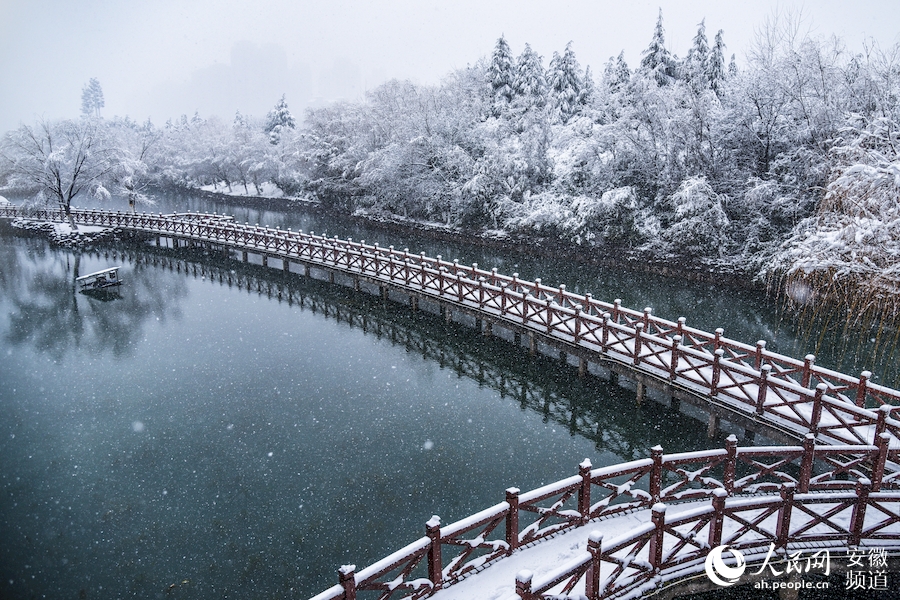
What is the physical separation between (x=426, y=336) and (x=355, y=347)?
2.81 meters

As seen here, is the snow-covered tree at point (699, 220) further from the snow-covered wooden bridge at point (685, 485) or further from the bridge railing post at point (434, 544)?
the bridge railing post at point (434, 544)

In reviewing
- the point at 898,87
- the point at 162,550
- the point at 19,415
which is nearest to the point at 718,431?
the point at 162,550

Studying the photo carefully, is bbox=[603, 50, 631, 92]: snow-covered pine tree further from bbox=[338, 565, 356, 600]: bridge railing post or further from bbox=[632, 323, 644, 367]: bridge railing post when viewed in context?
bbox=[338, 565, 356, 600]: bridge railing post

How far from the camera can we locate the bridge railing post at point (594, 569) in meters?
6.22

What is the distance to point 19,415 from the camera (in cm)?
1488

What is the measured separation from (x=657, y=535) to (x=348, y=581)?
392 cm

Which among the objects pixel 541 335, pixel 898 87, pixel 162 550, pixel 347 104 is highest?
pixel 347 104

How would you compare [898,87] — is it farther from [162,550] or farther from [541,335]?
[162,550]

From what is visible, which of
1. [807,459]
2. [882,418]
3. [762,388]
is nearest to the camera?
[807,459]

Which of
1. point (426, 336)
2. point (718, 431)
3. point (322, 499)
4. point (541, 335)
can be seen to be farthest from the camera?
point (426, 336)

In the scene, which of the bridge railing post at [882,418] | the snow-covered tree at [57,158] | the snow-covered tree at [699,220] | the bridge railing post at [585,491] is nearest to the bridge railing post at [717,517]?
the bridge railing post at [585,491]

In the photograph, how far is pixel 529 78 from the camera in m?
42.5

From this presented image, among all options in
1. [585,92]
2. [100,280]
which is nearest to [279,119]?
[585,92]

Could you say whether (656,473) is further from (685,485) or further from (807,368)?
(807,368)
